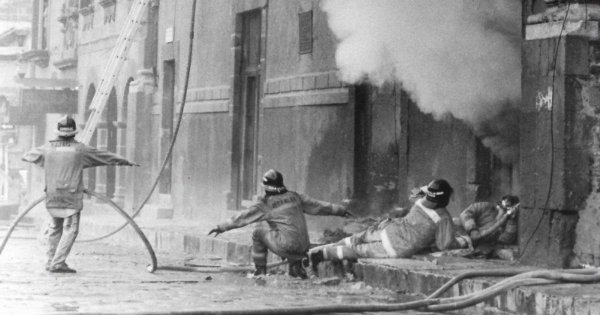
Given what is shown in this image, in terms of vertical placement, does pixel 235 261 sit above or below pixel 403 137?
below

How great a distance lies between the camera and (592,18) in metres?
11.5

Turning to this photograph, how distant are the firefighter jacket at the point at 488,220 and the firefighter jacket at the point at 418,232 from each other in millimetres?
694

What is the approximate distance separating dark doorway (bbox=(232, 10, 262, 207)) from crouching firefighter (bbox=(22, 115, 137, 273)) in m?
6.57

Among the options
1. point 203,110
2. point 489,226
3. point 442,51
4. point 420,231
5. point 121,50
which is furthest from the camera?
point 121,50

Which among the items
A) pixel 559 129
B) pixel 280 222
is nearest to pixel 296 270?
pixel 280 222

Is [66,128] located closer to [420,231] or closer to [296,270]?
[296,270]

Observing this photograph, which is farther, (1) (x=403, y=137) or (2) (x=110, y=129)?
(2) (x=110, y=129)

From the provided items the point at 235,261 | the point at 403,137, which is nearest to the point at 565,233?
the point at 403,137

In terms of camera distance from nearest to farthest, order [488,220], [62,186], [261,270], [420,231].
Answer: [420,231] → [488,220] → [261,270] → [62,186]

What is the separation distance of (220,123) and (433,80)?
718cm

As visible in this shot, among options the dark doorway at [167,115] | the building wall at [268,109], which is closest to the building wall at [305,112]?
the building wall at [268,109]

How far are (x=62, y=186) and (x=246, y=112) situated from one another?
719 centimetres

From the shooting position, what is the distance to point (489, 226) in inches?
504

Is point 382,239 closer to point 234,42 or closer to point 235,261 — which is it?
point 235,261
